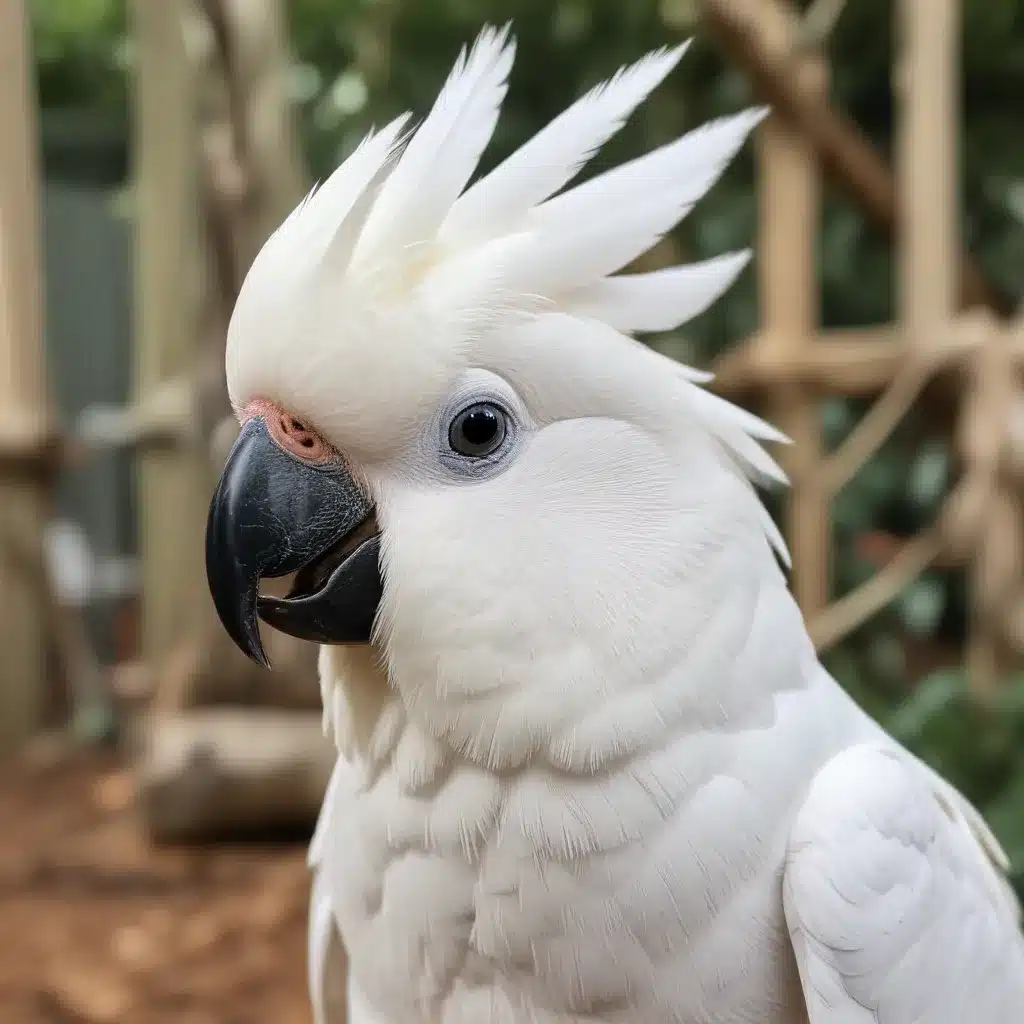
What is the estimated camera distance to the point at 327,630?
741 mm

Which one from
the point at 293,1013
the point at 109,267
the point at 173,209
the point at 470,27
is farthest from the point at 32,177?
the point at 293,1013

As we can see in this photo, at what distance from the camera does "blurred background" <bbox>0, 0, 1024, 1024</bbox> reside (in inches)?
83.7

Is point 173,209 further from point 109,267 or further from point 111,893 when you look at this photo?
point 111,893

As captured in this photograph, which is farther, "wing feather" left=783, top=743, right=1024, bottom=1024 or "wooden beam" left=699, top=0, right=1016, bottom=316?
"wooden beam" left=699, top=0, right=1016, bottom=316

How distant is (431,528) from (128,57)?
337cm

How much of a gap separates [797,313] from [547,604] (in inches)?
78.0

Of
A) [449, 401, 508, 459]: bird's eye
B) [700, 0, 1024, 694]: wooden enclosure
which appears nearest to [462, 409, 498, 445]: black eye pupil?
[449, 401, 508, 459]: bird's eye

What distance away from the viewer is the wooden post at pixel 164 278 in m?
3.03

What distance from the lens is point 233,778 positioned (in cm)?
224

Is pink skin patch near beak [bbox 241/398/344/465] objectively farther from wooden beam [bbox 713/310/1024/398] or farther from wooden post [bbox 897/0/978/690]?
wooden post [bbox 897/0/978/690]

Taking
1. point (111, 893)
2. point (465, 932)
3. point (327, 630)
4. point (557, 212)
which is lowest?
point (111, 893)

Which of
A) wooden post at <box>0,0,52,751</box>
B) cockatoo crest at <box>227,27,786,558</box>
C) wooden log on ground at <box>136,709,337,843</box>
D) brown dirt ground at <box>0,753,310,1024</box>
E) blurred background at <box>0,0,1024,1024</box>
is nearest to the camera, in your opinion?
cockatoo crest at <box>227,27,786,558</box>

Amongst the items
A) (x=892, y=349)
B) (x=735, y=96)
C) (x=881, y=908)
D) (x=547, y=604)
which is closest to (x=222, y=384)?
(x=892, y=349)

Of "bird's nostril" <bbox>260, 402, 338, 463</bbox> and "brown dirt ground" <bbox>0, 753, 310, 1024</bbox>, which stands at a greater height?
"bird's nostril" <bbox>260, 402, 338, 463</bbox>
